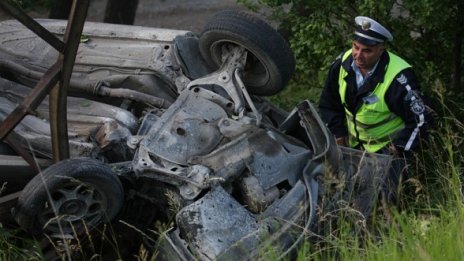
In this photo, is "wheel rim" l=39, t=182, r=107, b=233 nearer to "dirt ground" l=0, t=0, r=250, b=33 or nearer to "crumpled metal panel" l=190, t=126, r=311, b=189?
"crumpled metal panel" l=190, t=126, r=311, b=189

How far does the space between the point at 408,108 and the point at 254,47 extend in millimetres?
1195

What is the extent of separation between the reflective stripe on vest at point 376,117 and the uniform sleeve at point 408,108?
5 cm

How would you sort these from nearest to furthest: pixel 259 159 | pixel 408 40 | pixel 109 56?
pixel 259 159, pixel 109 56, pixel 408 40

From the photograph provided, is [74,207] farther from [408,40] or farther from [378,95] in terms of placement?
[408,40]

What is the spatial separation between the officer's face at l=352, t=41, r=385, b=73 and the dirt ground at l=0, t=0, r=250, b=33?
1147 cm

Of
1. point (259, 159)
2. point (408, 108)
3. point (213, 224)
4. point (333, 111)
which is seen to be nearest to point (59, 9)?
point (333, 111)

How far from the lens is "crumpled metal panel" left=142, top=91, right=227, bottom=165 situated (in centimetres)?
580

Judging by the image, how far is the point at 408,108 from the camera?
591cm

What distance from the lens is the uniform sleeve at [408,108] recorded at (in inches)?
231

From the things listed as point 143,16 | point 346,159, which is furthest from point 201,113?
point 143,16

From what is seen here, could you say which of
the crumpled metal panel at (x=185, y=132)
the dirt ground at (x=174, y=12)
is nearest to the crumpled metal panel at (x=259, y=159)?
the crumpled metal panel at (x=185, y=132)

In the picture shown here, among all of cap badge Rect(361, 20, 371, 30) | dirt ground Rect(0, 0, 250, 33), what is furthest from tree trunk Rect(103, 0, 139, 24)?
cap badge Rect(361, 20, 371, 30)

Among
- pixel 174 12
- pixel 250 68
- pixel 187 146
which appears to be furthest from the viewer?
pixel 174 12

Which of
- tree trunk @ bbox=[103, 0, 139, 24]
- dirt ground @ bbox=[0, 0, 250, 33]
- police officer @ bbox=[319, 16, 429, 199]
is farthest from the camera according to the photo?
dirt ground @ bbox=[0, 0, 250, 33]
